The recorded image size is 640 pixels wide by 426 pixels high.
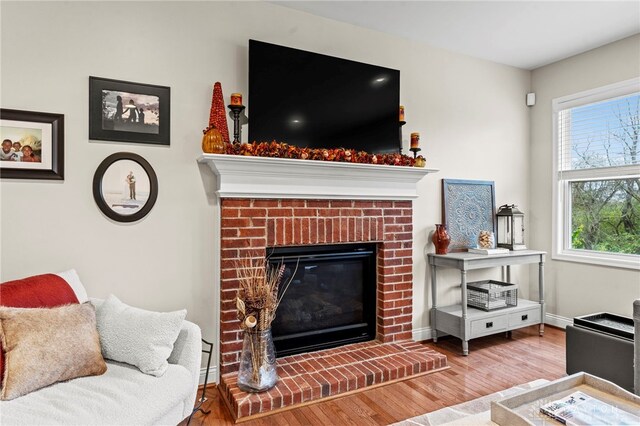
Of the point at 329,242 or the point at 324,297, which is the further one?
the point at 324,297

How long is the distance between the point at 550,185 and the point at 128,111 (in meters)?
3.97

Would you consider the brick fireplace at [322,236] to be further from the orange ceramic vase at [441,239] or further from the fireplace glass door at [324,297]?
the orange ceramic vase at [441,239]

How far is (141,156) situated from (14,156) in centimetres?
65

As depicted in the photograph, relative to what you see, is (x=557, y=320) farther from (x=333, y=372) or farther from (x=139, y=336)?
(x=139, y=336)

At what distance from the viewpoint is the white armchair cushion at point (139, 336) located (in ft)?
5.69

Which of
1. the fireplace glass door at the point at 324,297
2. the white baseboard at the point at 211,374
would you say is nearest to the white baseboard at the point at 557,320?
the fireplace glass door at the point at 324,297

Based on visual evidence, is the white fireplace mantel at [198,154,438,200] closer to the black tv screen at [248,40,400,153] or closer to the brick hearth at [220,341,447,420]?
the black tv screen at [248,40,400,153]

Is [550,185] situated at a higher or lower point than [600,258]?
higher

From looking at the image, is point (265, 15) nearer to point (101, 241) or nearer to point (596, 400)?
point (101, 241)

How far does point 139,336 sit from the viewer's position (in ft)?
5.85

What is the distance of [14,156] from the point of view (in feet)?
6.85

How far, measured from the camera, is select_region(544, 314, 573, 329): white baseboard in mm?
3709

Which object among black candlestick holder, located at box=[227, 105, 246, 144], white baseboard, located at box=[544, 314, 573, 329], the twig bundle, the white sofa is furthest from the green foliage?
the white sofa

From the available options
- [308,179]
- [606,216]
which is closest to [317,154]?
[308,179]
